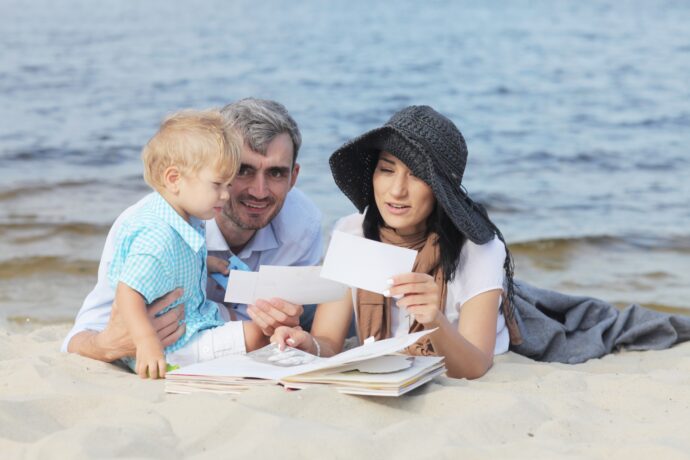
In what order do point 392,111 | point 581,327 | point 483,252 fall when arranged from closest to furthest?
1. point 483,252
2. point 581,327
3. point 392,111

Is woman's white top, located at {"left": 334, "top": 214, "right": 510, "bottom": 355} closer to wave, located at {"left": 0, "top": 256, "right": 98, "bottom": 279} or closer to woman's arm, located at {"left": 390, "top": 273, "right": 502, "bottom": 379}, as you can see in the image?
woman's arm, located at {"left": 390, "top": 273, "right": 502, "bottom": 379}

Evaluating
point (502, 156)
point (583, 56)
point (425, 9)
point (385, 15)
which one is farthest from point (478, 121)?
point (425, 9)

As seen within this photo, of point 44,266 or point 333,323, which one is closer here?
point 333,323

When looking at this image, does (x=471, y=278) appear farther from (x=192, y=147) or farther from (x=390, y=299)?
(x=192, y=147)

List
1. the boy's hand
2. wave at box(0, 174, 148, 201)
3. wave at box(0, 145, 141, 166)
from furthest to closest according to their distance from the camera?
wave at box(0, 145, 141, 166), wave at box(0, 174, 148, 201), the boy's hand

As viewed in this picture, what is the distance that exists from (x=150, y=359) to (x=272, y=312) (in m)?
0.54

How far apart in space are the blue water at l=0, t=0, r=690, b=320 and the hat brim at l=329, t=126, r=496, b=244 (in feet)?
9.10

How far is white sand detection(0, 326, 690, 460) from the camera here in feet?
8.70

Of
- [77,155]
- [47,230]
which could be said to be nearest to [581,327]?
[47,230]

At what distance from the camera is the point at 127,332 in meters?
3.61

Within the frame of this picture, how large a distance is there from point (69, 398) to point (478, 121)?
10567mm

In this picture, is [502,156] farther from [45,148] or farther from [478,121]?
[45,148]

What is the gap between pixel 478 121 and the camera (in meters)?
13.0

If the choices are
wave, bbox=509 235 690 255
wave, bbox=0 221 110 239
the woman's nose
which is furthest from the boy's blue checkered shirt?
wave, bbox=509 235 690 255
